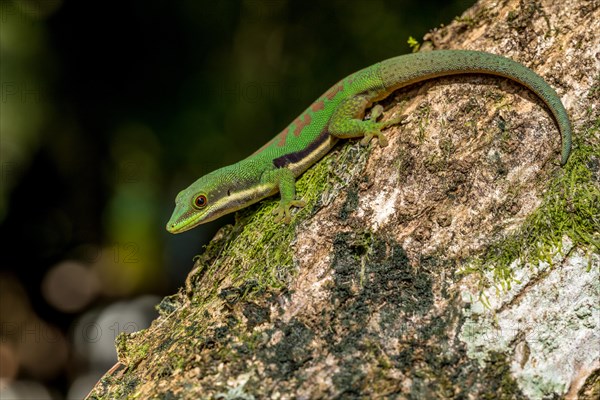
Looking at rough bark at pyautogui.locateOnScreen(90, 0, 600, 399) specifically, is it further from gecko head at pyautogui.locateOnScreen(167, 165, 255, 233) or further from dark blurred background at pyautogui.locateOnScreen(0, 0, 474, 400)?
dark blurred background at pyautogui.locateOnScreen(0, 0, 474, 400)

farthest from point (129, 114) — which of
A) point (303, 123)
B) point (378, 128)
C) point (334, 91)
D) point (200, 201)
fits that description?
point (378, 128)

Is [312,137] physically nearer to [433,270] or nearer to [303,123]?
[303,123]

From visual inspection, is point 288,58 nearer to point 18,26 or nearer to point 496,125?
point 18,26

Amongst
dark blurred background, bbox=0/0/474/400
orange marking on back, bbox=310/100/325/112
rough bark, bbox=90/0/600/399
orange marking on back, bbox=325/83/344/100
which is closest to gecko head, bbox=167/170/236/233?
rough bark, bbox=90/0/600/399

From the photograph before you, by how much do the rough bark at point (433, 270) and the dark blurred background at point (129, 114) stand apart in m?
2.10

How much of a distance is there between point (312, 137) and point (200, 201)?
0.93 m

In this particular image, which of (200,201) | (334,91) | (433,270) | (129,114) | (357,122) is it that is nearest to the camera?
(433,270)

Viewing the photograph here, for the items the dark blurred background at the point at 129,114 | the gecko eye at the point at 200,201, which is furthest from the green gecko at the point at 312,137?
the dark blurred background at the point at 129,114

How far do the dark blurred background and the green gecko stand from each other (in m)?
1.50

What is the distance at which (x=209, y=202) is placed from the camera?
3988 millimetres

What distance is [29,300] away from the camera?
6.02 metres

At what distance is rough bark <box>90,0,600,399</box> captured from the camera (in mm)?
2432

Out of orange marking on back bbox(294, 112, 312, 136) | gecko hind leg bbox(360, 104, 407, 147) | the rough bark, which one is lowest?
the rough bark

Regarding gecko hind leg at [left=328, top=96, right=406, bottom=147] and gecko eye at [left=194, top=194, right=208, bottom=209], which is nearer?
gecko hind leg at [left=328, top=96, right=406, bottom=147]
